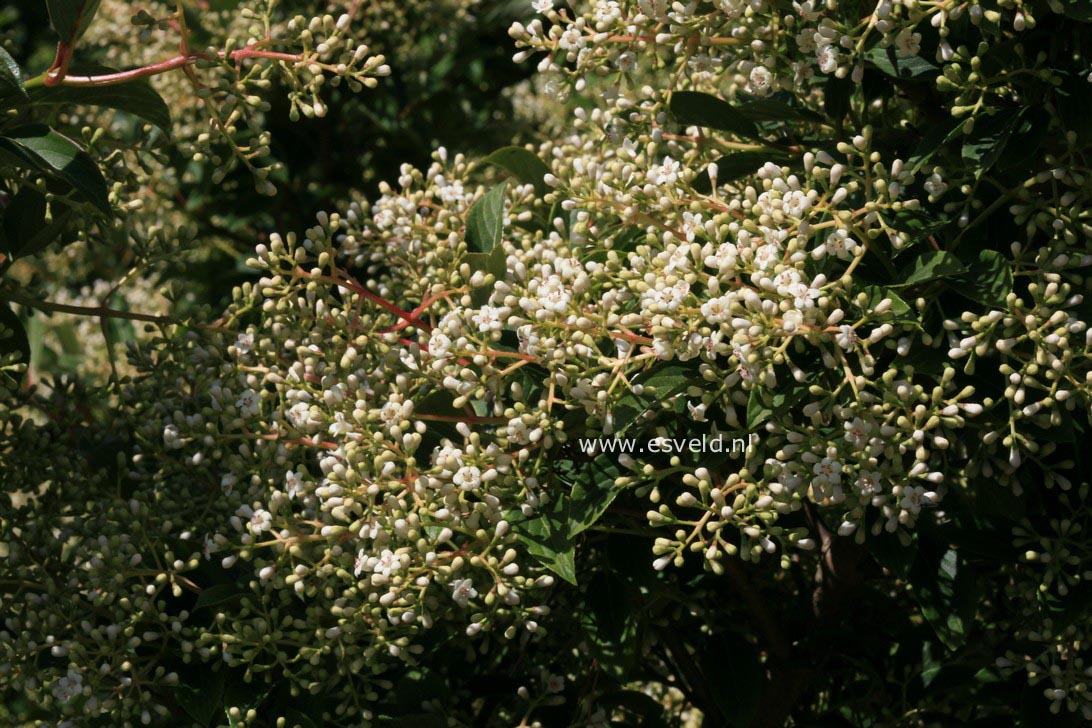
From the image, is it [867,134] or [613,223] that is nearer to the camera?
[867,134]

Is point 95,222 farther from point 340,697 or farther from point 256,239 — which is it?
point 256,239

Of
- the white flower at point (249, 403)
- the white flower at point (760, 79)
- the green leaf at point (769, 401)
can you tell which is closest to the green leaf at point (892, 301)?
the green leaf at point (769, 401)

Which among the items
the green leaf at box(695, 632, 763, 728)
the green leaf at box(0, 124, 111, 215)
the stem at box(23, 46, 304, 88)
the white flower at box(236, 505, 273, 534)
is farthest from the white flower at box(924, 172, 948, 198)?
the green leaf at box(0, 124, 111, 215)

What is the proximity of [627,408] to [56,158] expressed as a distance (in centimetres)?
92

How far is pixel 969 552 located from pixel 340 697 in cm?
102

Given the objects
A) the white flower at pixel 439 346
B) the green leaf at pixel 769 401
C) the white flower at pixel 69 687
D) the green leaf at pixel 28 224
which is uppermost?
the green leaf at pixel 28 224

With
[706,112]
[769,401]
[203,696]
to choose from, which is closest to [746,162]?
[706,112]

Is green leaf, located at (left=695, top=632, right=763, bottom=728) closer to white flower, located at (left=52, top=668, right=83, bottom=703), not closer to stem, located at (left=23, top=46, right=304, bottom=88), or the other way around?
white flower, located at (left=52, top=668, right=83, bottom=703)

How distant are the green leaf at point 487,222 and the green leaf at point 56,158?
58cm

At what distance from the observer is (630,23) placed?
173 cm

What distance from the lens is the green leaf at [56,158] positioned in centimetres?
169

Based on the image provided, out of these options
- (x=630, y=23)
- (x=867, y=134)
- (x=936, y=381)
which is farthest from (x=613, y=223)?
(x=936, y=381)

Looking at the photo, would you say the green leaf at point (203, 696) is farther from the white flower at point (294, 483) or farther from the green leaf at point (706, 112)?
the green leaf at point (706, 112)

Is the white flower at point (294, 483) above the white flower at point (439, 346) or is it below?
below
